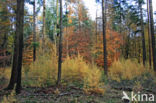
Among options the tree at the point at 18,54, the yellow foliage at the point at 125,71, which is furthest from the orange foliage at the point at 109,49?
the tree at the point at 18,54

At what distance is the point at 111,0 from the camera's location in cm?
1859

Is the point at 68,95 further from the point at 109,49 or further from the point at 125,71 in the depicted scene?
the point at 109,49

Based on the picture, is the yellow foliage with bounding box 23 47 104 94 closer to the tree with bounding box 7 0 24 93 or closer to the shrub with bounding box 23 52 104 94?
the shrub with bounding box 23 52 104 94

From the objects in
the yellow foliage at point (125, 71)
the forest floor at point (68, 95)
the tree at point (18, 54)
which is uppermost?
the tree at point (18, 54)

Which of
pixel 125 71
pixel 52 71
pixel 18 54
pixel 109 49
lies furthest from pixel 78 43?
pixel 18 54

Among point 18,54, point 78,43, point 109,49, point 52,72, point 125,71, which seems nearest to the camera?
point 18,54

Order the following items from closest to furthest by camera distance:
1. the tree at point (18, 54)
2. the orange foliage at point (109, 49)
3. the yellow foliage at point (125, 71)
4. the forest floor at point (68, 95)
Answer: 1. the forest floor at point (68, 95)
2. the tree at point (18, 54)
3. the yellow foliage at point (125, 71)
4. the orange foliage at point (109, 49)

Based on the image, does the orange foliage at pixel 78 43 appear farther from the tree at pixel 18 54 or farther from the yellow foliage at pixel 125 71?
the tree at pixel 18 54

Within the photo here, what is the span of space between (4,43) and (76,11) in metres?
14.1

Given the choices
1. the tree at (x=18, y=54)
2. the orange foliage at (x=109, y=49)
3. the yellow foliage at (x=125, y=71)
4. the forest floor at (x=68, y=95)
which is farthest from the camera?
the orange foliage at (x=109, y=49)

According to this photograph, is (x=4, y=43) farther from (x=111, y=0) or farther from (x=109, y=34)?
(x=111, y=0)

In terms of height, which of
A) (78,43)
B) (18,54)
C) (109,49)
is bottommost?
(18,54)

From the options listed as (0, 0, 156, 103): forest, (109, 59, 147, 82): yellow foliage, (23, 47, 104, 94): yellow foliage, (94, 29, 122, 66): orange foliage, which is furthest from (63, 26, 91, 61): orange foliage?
(23, 47, 104, 94): yellow foliage

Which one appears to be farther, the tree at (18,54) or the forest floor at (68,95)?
the tree at (18,54)
